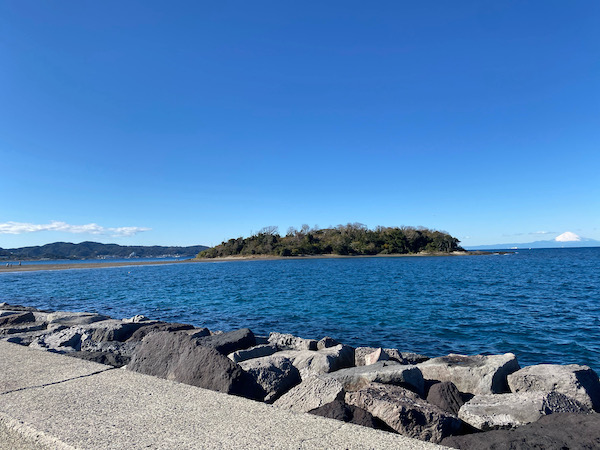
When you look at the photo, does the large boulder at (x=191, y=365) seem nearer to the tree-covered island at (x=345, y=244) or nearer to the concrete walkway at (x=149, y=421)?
the concrete walkway at (x=149, y=421)

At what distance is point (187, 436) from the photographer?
9.54 ft

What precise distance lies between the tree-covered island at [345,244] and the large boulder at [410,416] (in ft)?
370

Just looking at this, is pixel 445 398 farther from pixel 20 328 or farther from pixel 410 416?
pixel 20 328

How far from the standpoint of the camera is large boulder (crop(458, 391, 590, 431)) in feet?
14.9

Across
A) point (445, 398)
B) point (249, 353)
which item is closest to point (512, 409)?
point (445, 398)

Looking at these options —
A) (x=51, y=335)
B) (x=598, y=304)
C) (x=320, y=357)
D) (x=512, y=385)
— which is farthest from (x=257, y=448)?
(x=598, y=304)

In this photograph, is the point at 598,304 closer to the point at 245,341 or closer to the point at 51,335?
the point at 245,341

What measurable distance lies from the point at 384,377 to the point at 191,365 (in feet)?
9.00

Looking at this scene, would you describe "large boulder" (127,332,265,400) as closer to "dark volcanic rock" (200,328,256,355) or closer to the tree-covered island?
"dark volcanic rock" (200,328,256,355)

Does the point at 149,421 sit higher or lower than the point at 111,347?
higher

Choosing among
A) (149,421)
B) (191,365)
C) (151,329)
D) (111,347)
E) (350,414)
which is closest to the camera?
(149,421)

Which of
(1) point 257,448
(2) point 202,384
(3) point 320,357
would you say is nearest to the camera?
(1) point 257,448

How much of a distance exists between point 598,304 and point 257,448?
72.3 feet

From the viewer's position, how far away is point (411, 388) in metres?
5.70
